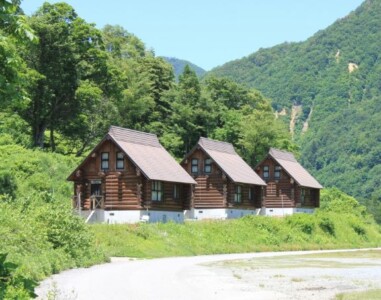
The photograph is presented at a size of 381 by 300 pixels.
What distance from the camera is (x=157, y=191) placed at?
53.2m

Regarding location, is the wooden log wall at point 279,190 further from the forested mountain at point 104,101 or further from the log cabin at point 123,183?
the log cabin at point 123,183

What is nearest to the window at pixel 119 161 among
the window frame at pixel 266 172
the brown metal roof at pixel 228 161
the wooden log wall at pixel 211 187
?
the brown metal roof at pixel 228 161

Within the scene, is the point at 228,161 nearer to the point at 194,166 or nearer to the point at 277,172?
the point at 194,166

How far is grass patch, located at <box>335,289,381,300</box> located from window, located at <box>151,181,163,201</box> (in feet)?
102

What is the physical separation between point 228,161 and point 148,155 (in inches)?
633

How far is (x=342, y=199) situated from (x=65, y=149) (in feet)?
140

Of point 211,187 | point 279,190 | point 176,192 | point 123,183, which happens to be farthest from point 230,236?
point 279,190

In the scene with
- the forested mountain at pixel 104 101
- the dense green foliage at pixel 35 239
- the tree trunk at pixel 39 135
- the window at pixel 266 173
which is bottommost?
the dense green foliage at pixel 35 239

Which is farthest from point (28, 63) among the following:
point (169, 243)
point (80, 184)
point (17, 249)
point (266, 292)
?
point (266, 292)

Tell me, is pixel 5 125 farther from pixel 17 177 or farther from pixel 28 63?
pixel 17 177

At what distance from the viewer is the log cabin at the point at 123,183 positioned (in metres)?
51.4

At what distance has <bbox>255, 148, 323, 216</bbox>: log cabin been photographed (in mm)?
78188

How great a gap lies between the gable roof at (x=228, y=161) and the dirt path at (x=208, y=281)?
2978 centimetres

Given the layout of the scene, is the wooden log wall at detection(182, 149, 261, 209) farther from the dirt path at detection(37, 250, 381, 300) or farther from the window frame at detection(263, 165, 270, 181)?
the dirt path at detection(37, 250, 381, 300)
